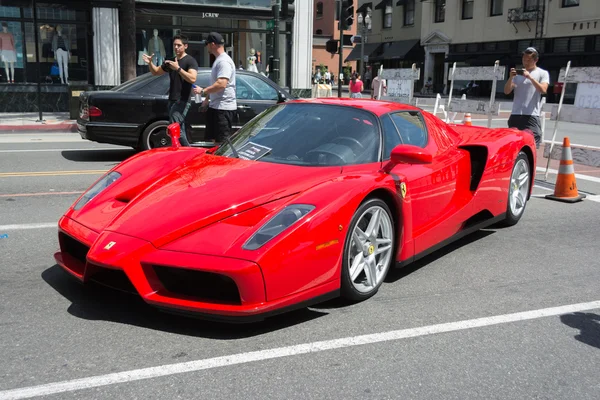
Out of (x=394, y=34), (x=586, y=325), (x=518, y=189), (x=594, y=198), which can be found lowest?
(x=586, y=325)

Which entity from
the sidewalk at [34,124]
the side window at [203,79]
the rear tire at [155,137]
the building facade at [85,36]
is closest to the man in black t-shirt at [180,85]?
the side window at [203,79]

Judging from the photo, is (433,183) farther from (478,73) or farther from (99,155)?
(478,73)

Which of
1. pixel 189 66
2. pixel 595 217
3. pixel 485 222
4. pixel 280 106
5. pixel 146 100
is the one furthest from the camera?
pixel 146 100

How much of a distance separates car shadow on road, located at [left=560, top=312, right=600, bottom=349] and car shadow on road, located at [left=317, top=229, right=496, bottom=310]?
1.19 m

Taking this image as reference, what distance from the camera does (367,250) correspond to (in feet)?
13.0

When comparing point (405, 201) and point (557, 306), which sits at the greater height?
point (405, 201)

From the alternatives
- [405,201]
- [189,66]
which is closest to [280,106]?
[405,201]

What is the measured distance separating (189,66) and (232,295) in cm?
567

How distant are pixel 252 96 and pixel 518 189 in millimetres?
5336

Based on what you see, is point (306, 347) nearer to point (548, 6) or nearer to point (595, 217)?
point (595, 217)

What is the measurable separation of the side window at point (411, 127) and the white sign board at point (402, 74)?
37.3 ft

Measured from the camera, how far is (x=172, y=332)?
3426 mm

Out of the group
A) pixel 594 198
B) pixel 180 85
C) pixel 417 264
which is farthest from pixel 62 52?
pixel 417 264

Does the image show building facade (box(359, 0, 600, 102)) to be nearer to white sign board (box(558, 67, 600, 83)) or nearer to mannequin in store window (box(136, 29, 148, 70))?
mannequin in store window (box(136, 29, 148, 70))
